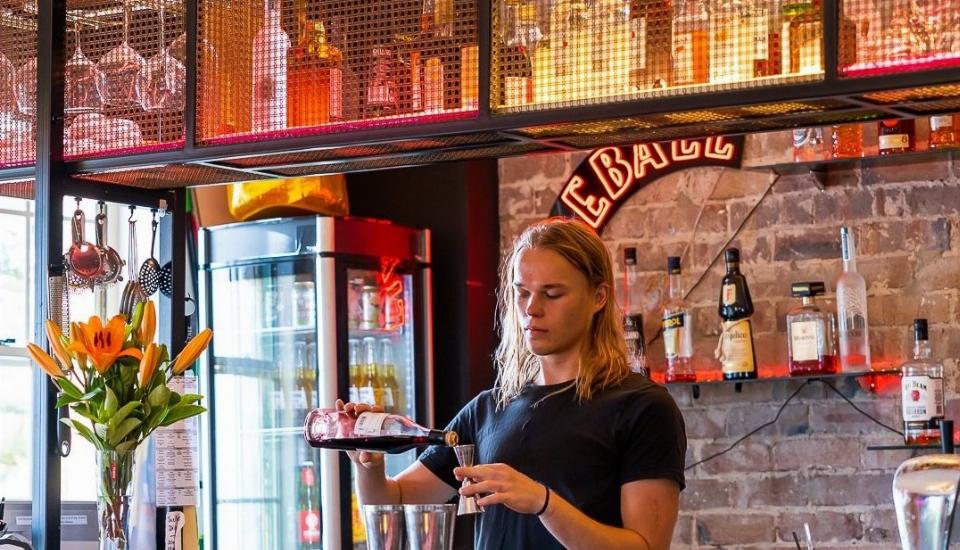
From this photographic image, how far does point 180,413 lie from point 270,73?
2.23ft

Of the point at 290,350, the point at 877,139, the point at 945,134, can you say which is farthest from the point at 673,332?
the point at 290,350

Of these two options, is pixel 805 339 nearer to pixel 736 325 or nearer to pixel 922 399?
pixel 736 325

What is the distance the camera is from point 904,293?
421 centimetres

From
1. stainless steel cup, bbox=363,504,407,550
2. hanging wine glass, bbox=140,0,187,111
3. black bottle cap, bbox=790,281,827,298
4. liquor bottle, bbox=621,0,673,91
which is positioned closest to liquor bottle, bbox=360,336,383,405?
black bottle cap, bbox=790,281,827,298

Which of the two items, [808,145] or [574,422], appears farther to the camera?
[808,145]

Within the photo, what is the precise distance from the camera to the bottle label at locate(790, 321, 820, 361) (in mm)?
4195

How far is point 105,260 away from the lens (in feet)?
9.08

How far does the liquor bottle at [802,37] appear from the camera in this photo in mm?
2193

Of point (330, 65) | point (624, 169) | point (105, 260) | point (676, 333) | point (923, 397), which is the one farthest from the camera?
point (624, 169)

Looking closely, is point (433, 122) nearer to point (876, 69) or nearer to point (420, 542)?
point (876, 69)

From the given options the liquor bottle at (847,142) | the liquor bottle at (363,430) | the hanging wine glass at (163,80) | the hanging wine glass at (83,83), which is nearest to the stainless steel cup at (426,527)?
the liquor bottle at (363,430)

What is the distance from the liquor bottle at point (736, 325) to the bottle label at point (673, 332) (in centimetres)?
13

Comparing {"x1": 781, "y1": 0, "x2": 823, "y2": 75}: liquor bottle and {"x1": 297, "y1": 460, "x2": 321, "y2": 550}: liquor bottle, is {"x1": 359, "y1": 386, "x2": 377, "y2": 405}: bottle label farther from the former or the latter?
{"x1": 781, "y1": 0, "x2": 823, "y2": 75}: liquor bottle

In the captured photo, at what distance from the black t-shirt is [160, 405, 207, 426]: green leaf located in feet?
1.70
